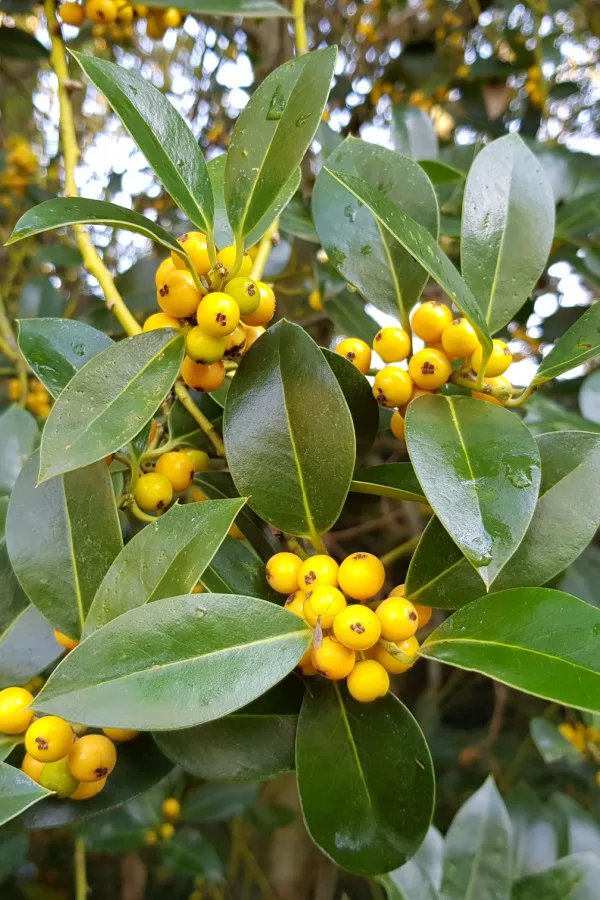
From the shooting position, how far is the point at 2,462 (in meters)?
0.78

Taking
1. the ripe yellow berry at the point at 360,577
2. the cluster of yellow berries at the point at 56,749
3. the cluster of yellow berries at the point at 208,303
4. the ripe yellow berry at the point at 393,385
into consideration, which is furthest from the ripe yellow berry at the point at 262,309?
the cluster of yellow berries at the point at 56,749

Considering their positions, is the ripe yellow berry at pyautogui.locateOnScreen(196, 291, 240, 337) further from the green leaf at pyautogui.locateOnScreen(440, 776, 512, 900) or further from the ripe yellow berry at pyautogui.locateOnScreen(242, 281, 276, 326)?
the green leaf at pyautogui.locateOnScreen(440, 776, 512, 900)

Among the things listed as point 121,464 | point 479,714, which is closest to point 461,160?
point 121,464

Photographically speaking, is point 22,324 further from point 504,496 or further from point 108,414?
point 504,496

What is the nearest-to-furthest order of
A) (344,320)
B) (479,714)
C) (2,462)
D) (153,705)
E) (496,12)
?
(153,705), (2,462), (344,320), (496,12), (479,714)

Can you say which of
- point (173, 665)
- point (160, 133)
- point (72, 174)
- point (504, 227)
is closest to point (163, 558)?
point (173, 665)

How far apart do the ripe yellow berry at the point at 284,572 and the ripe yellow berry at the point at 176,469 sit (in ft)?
0.43

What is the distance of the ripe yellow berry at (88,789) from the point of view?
504 millimetres

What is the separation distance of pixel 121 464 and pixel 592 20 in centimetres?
200

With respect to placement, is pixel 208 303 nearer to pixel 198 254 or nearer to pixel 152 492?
pixel 198 254

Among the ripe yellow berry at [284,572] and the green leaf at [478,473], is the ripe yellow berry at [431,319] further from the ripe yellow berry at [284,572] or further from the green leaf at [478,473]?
the ripe yellow berry at [284,572]

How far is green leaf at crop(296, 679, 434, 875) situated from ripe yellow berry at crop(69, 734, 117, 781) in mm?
142

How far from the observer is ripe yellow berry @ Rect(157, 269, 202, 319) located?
0.48 metres

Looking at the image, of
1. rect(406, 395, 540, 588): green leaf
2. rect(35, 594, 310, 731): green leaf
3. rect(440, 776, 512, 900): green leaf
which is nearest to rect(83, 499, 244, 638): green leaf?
rect(35, 594, 310, 731): green leaf
